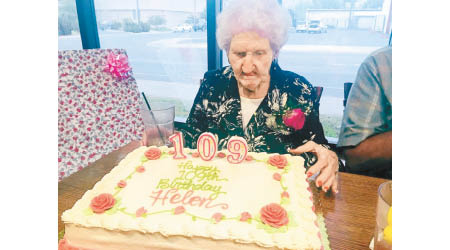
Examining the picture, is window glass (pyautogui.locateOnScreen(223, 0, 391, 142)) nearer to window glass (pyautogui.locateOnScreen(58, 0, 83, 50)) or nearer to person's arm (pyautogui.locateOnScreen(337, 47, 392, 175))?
person's arm (pyautogui.locateOnScreen(337, 47, 392, 175))

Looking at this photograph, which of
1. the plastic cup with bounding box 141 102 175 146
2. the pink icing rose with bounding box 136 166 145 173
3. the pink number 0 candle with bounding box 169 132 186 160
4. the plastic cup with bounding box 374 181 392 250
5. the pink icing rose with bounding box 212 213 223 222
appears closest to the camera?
the plastic cup with bounding box 374 181 392 250

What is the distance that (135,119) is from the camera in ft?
9.69

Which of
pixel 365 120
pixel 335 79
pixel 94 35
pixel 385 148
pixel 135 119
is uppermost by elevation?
pixel 94 35

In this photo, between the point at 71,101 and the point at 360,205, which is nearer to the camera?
the point at 360,205

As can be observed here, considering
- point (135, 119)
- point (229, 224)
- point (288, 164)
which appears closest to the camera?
point (229, 224)

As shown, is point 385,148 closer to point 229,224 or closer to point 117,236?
point 229,224

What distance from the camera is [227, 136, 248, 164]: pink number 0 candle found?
57.9 inches

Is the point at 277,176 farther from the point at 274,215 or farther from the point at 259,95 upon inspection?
the point at 259,95

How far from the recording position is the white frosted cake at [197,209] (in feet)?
3.22

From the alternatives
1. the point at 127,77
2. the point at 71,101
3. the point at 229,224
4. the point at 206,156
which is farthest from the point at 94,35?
the point at 229,224

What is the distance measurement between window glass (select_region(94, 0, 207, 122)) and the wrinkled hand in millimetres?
932

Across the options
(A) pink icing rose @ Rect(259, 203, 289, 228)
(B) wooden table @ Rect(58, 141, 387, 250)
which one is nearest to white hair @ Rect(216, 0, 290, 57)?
(B) wooden table @ Rect(58, 141, 387, 250)

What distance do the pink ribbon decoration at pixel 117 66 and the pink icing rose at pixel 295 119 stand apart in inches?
65.5

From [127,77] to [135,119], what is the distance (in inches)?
18.7
